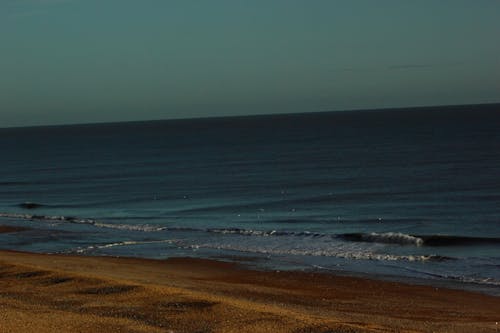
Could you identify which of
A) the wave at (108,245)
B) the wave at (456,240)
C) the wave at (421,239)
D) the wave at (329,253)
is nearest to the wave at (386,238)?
the wave at (421,239)

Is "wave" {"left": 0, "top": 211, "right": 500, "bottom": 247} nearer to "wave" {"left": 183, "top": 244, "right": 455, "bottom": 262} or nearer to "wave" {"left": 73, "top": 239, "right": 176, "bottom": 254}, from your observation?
"wave" {"left": 183, "top": 244, "right": 455, "bottom": 262}

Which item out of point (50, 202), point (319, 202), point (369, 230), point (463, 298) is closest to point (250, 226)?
point (369, 230)

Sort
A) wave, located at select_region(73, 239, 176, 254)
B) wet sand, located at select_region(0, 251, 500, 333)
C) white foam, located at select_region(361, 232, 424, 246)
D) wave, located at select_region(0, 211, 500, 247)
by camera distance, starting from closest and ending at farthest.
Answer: wet sand, located at select_region(0, 251, 500, 333) < wave, located at select_region(0, 211, 500, 247) < white foam, located at select_region(361, 232, 424, 246) < wave, located at select_region(73, 239, 176, 254)

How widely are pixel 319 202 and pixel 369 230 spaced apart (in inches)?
438

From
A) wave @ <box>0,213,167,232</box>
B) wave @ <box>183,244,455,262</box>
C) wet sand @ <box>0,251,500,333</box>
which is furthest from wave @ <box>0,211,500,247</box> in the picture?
wet sand @ <box>0,251,500,333</box>

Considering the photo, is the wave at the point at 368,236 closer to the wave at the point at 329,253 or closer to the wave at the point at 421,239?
the wave at the point at 421,239

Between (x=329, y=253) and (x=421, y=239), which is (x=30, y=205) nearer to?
(x=329, y=253)

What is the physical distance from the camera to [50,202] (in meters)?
53.2

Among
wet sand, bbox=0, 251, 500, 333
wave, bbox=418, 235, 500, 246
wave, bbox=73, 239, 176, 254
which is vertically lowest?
wave, bbox=418, 235, 500, 246

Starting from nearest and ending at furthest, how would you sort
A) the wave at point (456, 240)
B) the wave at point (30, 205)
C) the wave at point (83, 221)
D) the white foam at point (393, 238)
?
the wave at point (456, 240)
the white foam at point (393, 238)
the wave at point (83, 221)
the wave at point (30, 205)

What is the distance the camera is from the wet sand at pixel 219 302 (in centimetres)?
1370

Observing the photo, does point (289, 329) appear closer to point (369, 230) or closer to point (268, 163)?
point (369, 230)

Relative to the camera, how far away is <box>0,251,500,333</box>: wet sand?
13703mm

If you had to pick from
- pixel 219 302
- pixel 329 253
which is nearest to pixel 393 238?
pixel 329 253
